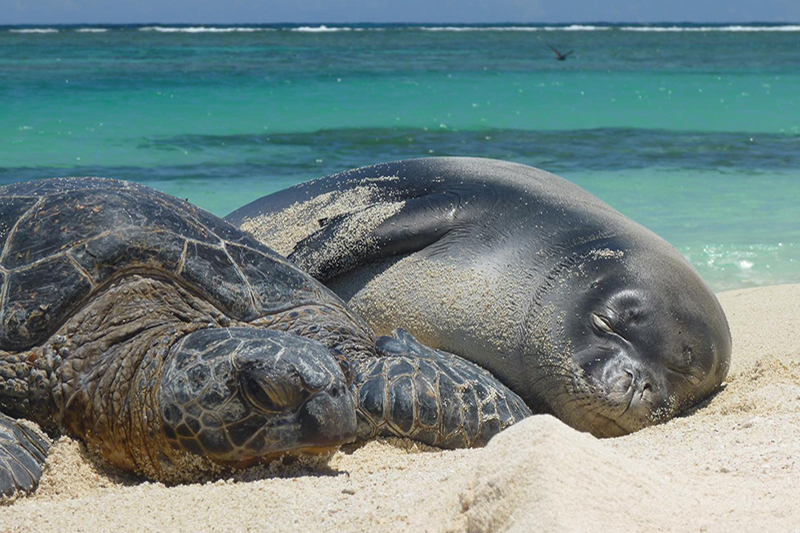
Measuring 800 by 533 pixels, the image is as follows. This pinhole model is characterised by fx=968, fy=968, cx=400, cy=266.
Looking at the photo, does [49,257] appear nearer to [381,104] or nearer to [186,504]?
[186,504]

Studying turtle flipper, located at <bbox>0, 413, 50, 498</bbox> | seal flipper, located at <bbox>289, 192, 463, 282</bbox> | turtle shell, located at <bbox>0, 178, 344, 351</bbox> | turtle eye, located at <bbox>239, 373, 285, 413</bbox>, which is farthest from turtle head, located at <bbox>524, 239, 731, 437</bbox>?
turtle flipper, located at <bbox>0, 413, 50, 498</bbox>

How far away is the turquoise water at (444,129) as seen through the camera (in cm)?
952

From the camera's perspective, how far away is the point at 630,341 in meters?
3.99

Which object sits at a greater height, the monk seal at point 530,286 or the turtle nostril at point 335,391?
the turtle nostril at point 335,391

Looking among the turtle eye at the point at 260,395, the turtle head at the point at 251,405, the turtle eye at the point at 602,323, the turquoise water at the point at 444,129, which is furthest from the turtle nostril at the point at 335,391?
the turquoise water at the point at 444,129

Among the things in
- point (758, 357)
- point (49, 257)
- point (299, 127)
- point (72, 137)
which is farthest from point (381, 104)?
point (49, 257)

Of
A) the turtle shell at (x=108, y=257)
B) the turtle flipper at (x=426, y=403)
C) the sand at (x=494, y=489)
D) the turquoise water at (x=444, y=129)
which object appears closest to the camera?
the sand at (x=494, y=489)

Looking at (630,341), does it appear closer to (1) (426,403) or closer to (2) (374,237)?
(1) (426,403)

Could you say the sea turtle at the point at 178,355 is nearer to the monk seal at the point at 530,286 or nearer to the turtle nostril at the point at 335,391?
the turtle nostril at the point at 335,391

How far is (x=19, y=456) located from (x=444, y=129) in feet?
47.0

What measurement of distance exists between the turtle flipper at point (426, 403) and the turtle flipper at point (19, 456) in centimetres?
101

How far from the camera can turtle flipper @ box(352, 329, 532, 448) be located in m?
3.24

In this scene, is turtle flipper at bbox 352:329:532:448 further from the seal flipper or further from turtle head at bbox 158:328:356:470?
the seal flipper

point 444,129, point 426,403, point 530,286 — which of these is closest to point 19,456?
point 426,403
